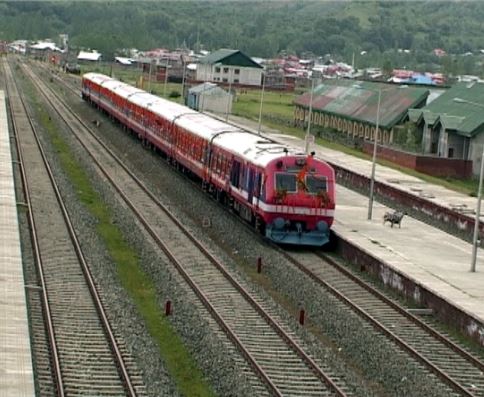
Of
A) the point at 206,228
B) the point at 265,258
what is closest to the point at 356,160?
the point at 206,228

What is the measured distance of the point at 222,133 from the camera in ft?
142

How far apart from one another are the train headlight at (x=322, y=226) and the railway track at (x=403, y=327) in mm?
1232

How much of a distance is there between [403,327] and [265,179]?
9498 millimetres

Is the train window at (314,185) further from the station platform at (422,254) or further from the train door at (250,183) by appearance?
the train door at (250,183)

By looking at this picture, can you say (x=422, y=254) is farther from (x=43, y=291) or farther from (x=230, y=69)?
(x=230, y=69)

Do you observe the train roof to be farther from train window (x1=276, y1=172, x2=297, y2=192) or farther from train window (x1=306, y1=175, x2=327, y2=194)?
train window (x1=306, y1=175, x2=327, y2=194)

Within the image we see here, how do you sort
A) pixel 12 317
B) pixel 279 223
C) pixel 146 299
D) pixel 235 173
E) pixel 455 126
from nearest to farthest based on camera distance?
1. pixel 12 317
2. pixel 146 299
3. pixel 279 223
4. pixel 235 173
5. pixel 455 126

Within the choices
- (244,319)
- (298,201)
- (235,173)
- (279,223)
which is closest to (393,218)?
(235,173)

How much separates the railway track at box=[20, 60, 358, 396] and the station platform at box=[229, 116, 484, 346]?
378 centimetres

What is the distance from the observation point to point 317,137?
83.1 m

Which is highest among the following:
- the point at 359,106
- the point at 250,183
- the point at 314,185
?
the point at 359,106

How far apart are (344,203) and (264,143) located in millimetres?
7842

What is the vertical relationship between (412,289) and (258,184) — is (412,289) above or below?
below

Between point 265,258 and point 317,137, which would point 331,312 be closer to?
point 265,258
